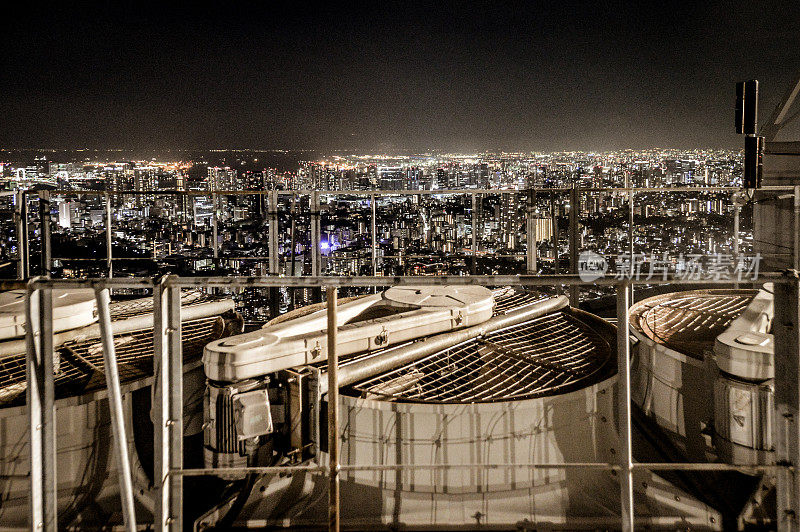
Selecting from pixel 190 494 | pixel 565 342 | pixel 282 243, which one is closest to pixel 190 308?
pixel 190 494

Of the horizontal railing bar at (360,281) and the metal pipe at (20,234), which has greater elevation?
the metal pipe at (20,234)

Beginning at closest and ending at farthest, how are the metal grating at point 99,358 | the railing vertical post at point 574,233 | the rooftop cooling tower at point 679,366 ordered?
1. the metal grating at point 99,358
2. the rooftop cooling tower at point 679,366
3. the railing vertical post at point 574,233

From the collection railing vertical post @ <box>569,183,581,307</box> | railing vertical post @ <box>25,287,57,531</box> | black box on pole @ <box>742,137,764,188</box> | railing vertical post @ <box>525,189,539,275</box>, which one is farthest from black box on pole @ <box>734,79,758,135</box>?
railing vertical post @ <box>25,287,57,531</box>

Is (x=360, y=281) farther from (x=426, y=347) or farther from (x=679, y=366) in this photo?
(x=679, y=366)

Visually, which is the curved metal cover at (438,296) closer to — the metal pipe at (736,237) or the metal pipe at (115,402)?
the metal pipe at (115,402)

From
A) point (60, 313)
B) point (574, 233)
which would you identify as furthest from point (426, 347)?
point (574, 233)

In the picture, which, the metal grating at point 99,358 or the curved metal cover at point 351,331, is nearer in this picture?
the curved metal cover at point 351,331

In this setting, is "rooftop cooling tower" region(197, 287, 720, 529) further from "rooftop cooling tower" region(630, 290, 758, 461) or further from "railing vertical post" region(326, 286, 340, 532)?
"railing vertical post" region(326, 286, 340, 532)

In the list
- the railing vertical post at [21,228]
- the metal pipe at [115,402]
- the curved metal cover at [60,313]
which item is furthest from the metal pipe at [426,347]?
the railing vertical post at [21,228]

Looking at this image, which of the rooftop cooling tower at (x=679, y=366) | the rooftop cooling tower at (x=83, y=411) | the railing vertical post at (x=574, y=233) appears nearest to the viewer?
the rooftop cooling tower at (x=83, y=411)
